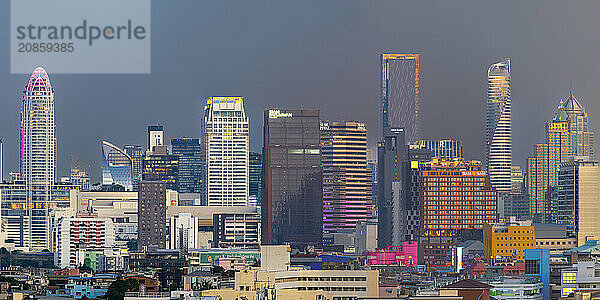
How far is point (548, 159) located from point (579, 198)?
73.9ft

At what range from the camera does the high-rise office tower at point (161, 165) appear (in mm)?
146375

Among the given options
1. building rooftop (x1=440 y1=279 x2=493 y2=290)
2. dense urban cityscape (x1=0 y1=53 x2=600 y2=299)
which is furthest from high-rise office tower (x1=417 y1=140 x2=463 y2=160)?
building rooftop (x1=440 y1=279 x2=493 y2=290)

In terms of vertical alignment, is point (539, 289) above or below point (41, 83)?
below

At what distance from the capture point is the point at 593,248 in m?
76.5

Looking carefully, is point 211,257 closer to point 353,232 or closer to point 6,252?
point 6,252

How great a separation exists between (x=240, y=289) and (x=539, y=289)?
13.3 m

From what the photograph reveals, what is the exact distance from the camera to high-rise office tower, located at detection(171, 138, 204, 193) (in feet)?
486

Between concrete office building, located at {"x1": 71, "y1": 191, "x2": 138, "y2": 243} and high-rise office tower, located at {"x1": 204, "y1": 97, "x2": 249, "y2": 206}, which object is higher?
high-rise office tower, located at {"x1": 204, "y1": 97, "x2": 249, "y2": 206}

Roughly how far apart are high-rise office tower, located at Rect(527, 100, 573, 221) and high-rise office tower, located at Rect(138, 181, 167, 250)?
2399 centimetres

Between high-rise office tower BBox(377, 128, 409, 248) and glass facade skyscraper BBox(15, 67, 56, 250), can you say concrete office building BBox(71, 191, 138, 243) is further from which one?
high-rise office tower BBox(377, 128, 409, 248)

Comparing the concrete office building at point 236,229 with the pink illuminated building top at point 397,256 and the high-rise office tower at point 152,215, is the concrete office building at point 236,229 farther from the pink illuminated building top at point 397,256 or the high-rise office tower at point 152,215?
the pink illuminated building top at point 397,256

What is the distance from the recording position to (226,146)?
467 ft

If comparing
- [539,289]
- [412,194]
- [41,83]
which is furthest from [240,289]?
[41,83]

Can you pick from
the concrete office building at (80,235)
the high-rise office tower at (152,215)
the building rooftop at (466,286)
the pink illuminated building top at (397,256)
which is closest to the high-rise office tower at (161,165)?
the high-rise office tower at (152,215)
